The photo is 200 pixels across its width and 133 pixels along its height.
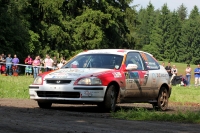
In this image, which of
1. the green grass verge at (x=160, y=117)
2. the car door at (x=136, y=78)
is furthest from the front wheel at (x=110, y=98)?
the green grass verge at (x=160, y=117)

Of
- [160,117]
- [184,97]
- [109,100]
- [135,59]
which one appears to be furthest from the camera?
[184,97]

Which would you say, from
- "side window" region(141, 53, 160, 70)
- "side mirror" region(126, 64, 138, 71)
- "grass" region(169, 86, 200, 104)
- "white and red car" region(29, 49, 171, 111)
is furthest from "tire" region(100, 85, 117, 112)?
"grass" region(169, 86, 200, 104)

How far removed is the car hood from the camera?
1284cm

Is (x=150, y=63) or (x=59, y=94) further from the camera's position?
(x=150, y=63)

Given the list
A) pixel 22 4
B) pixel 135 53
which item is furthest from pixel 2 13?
pixel 135 53

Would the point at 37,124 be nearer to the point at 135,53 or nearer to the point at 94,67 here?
the point at 94,67

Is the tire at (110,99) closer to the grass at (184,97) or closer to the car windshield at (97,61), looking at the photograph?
the car windshield at (97,61)

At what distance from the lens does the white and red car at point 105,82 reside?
Answer: 41.7 ft

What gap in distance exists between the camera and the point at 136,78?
14.1 meters

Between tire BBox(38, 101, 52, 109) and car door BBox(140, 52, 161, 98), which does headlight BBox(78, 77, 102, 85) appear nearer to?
tire BBox(38, 101, 52, 109)

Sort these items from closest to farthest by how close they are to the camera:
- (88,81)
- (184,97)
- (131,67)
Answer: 1. (88,81)
2. (131,67)
3. (184,97)

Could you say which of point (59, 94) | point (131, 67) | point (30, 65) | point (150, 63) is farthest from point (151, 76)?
point (30, 65)

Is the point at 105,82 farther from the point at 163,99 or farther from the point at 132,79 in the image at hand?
the point at 163,99

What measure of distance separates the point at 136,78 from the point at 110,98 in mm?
1446
